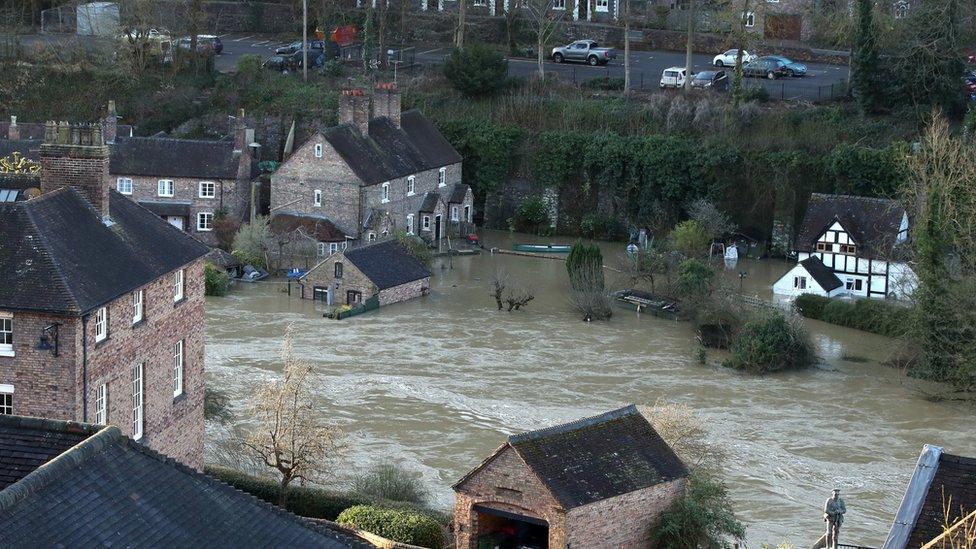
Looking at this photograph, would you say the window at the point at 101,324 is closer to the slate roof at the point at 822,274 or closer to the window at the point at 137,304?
the window at the point at 137,304

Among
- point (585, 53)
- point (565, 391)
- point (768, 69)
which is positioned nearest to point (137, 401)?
point (565, 391)

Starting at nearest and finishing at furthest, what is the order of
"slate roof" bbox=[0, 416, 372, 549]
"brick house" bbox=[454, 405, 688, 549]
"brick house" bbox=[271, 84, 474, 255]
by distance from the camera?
1. "slate roof" bbox=[0, 416, 372, 549]
2. "brick house" bbox=[454, 405, 688, 549]
3. "brick house" bbox=[271, 84, 474, 255]

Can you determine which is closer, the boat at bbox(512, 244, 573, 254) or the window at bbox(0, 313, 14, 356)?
the window at bbox(0, 313, 14, 356)

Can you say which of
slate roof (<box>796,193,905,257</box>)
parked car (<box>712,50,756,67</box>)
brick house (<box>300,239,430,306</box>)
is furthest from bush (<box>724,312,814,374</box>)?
parked car (<box>712,50,756,67</box>)

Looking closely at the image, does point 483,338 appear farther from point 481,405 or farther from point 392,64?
point 392,64

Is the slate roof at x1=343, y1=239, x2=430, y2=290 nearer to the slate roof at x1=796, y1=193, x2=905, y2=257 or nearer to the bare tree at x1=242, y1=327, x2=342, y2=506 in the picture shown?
the slate roof at x1=796, y1=193, x2=905, y2=257

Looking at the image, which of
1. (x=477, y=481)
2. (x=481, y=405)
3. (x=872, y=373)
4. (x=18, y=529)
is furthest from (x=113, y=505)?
(x=872, y=373)

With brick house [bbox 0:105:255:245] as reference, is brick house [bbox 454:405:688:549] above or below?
below
